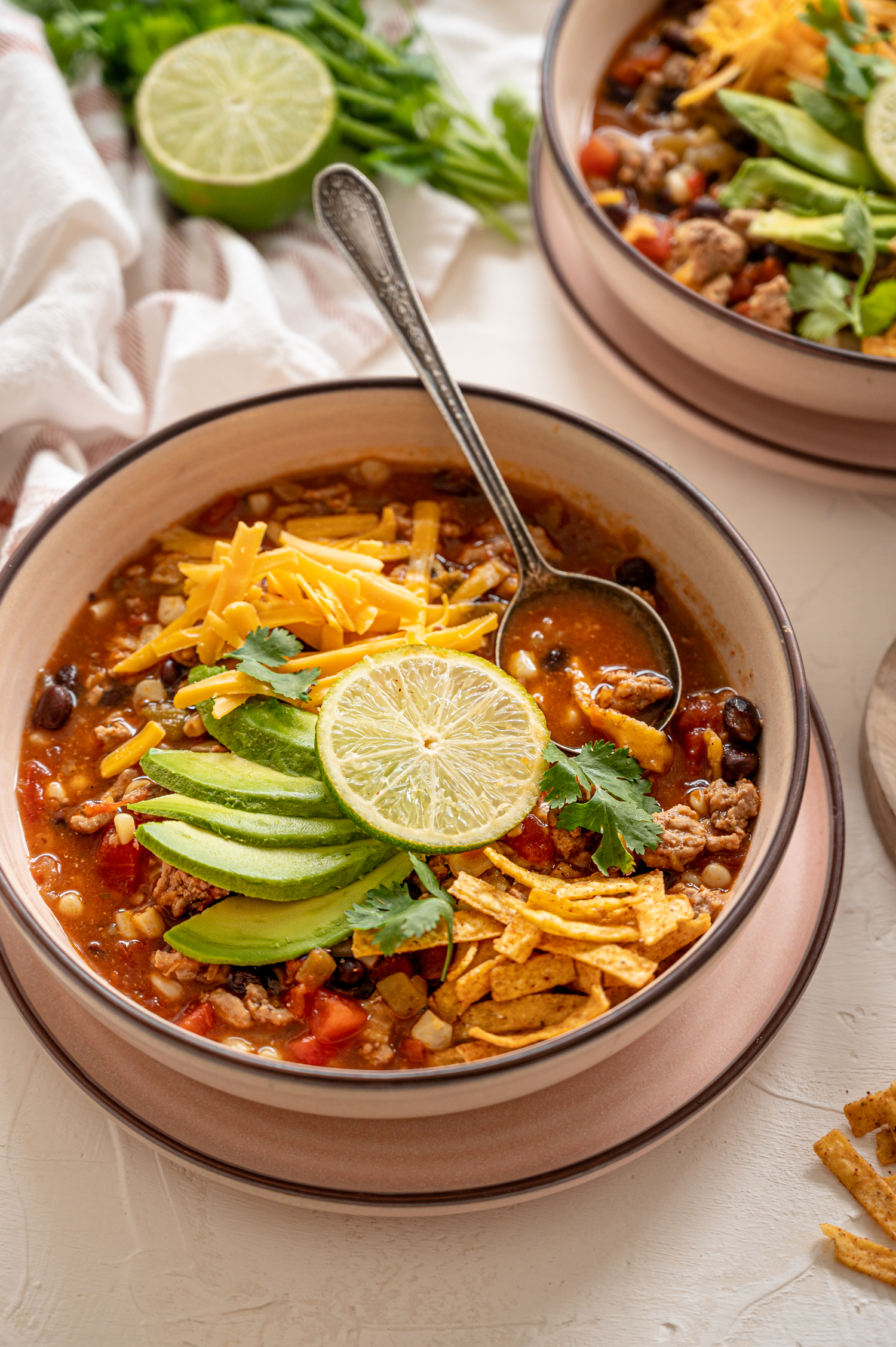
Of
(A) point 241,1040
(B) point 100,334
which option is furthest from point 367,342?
(A) point 241,1040

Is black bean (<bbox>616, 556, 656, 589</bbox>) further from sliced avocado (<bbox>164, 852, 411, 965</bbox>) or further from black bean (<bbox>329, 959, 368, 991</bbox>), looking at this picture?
black bean (<bbox>329, 959, 368, 991</bbox>)

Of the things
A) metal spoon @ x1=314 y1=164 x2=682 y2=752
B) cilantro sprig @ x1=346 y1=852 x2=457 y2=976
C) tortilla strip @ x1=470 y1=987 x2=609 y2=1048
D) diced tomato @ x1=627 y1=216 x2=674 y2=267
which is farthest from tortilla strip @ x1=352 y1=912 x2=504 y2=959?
diced tomato @ x1=627 y1=216 x2=674 y2=267

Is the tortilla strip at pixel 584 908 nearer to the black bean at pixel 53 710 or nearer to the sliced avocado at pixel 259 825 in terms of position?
the sliced avocado at pixel 259 825

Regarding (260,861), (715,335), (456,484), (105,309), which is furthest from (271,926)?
(105,309)

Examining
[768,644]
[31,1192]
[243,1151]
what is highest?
[768,644]

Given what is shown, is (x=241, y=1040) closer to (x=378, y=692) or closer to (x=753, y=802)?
(x=378, y=692)

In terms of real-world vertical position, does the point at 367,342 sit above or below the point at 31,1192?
above

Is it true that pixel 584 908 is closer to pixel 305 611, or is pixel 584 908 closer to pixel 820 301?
pixel 305 611

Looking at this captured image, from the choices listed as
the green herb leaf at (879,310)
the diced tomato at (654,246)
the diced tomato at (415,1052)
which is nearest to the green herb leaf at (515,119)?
the diced tomato at (654,246)
